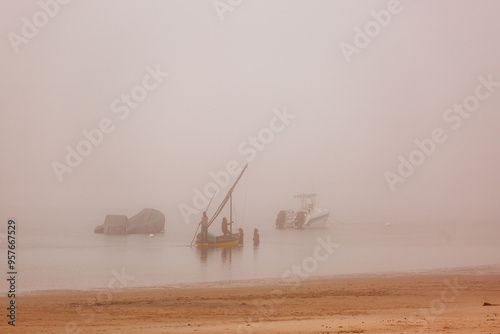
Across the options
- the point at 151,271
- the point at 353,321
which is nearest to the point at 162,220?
the point at 151,271

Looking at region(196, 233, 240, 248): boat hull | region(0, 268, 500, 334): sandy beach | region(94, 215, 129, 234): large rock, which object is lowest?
region(0, 268, 500, 334): sandy beach

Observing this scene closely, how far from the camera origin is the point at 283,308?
17875mm

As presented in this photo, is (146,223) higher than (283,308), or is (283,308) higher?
(146,223)

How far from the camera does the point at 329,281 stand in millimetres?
28344

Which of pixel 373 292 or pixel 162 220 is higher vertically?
pixel 162 220

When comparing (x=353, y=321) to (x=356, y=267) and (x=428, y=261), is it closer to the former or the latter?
(x=356, y=267)

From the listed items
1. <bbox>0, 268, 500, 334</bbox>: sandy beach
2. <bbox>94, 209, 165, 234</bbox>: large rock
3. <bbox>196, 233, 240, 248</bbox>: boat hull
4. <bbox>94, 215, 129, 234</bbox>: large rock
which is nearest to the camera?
<bbox>0, 268, 500, 334</bbox>: sandy beach

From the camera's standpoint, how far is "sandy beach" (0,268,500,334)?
13031 mm

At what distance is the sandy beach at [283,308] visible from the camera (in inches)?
513

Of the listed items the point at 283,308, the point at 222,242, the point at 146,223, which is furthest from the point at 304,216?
the point at 283,308

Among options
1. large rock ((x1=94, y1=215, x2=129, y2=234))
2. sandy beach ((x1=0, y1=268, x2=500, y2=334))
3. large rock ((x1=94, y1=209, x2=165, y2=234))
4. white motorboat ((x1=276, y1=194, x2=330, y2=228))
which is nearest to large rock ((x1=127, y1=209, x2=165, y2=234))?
large rock ((x1=94, y1=209, x2=165, y2=234))

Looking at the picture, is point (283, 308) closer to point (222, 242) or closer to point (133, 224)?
point (222, 242)

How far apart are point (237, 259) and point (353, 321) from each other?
37844mm

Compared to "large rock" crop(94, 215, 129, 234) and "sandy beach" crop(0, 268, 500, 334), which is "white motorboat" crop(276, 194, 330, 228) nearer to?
"large rock" crop(94, 215, 129, 234)
